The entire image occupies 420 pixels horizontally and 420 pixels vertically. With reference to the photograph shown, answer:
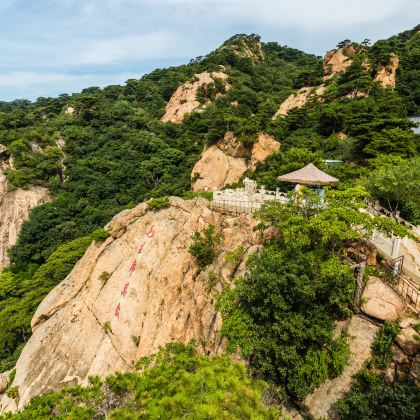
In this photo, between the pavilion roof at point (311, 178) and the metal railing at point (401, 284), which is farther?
the pavilion roof at point (311, 178)

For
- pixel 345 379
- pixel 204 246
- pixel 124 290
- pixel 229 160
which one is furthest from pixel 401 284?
pixel 229 160

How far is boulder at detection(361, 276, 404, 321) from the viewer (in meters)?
9.61

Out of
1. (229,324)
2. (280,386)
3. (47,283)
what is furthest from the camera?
(47,283)

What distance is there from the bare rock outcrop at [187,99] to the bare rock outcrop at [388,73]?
2551 centimetres

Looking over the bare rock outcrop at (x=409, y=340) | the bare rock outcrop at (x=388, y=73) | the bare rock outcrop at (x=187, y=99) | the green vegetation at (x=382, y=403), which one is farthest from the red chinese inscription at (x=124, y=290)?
the bare rock outcrop at (x=187, y=99)

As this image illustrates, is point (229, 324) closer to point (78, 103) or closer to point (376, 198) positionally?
point (376, 198)

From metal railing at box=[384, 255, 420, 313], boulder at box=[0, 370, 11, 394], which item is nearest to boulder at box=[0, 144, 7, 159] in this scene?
boulder at box=[0, 370, 11, 394]

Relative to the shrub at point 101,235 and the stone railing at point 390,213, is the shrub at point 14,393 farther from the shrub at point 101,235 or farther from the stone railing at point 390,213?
the stone railing at point 390,213

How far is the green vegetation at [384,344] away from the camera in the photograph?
8.95m

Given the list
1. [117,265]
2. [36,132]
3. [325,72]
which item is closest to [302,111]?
[325,72]

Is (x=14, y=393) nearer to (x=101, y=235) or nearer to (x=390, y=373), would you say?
(x=101, y=235)

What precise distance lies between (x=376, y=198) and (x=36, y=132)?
4579 cm

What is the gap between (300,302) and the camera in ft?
31.8

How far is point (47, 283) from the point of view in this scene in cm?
2672
